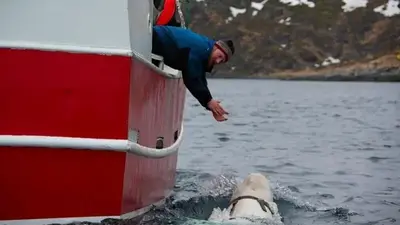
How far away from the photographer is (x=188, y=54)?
24.2 ft

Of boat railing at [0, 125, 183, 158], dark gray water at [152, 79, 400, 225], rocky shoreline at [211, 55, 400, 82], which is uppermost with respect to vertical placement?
boat railing at [0, 125, 183, 158]

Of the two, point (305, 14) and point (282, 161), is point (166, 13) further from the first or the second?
point (305, 14)

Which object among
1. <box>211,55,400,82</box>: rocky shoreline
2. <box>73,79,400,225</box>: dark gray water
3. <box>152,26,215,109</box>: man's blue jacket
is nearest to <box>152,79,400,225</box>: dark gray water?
<box>73,79,400,225</box>: dark gray water

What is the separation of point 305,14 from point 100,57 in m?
169

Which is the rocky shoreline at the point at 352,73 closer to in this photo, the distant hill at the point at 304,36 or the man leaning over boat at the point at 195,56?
the distant hill at the point at 304,36

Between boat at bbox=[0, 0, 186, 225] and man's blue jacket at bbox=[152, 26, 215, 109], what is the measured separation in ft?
3.54

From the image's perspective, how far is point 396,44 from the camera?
147m

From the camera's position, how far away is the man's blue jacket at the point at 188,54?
7.37m

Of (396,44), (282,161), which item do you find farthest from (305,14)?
(282,161)

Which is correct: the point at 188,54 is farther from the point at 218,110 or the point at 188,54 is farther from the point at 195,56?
the point at 218,110

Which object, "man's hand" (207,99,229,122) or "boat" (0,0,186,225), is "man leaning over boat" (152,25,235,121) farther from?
"boat" (0,0,186,225)

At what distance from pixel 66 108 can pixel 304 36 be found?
508 feet

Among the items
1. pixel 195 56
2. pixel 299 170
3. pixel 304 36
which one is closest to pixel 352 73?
pixel 304 36

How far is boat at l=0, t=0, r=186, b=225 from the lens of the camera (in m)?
5.95
